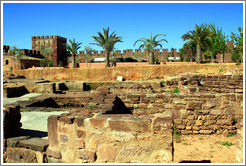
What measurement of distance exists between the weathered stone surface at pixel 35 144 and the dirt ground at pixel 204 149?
8.93 feet

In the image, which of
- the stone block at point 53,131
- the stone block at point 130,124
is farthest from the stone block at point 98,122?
the stone block at point 53,131

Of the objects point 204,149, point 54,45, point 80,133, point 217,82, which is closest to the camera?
point 80,133

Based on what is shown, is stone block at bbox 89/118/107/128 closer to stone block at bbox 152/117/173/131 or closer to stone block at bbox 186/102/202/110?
stone block at bbox 152/117/173/131

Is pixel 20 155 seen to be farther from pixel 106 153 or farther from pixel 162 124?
pixel 162 124

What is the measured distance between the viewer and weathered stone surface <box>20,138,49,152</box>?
383 cm

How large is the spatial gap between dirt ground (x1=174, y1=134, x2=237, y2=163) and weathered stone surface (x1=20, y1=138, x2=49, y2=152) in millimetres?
2722

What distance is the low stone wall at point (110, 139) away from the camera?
327 centimetres

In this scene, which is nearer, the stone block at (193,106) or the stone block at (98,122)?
the stone block at (98,122)

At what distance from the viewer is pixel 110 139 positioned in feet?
11.2

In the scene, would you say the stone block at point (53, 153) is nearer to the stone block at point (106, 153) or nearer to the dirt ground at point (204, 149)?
the stone block at point (106, 153)

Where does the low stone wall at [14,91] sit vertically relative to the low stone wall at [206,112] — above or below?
above

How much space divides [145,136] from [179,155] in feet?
6.76

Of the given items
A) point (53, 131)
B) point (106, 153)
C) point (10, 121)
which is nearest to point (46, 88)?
point (10, 121)

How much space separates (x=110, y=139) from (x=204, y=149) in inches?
117
